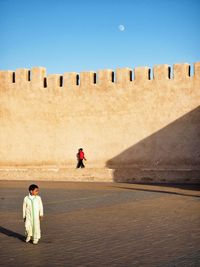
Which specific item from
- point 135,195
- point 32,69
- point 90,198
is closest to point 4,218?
point 90,198

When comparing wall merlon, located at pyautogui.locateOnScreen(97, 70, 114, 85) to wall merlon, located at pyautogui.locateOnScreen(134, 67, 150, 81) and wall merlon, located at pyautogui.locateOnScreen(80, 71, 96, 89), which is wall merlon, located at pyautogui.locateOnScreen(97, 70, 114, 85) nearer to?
wall merlon, located at pyautogui.locateOnScreen(80, 71, 96, 89)

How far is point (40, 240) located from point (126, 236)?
1.24 m

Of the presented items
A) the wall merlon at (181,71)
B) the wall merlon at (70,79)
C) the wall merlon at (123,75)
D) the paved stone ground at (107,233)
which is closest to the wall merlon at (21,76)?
the wall merlon at (70,79)

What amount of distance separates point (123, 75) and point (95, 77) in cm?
140

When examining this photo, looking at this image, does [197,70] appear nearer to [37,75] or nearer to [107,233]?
[37,75]

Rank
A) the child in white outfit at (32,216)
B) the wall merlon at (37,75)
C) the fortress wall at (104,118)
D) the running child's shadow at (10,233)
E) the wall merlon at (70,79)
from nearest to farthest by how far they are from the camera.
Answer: the child in white outfit at (32,216)
the running child's shadow at (10,233)
the fortress wall at (104,118)
the wall merlon at (70,79)
the wall merlon at (37,75)

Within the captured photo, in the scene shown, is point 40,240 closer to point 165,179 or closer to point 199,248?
point 199,248

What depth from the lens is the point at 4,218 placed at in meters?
9.64

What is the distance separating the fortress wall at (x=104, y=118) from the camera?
869 inches

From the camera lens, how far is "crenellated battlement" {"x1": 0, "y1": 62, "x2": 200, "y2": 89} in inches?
875

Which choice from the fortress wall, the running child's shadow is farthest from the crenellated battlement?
the running child's shadow

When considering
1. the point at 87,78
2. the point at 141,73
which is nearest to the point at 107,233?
the point at 141,73

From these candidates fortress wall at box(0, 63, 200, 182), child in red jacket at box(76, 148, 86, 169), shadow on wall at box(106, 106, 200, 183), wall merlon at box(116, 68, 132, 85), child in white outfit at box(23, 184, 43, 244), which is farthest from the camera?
wall merlon at box(116, 68, 132, 85)

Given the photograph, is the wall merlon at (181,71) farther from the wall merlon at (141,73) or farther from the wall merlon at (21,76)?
the wall merlon at (21,76)
